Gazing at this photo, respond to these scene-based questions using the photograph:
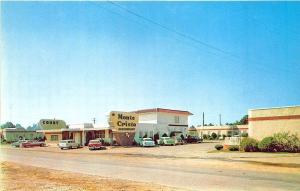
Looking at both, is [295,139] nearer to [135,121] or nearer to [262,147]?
[262,147]

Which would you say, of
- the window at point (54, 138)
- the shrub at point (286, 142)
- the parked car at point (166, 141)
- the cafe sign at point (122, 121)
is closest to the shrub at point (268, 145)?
the shrub at point (286, 142)

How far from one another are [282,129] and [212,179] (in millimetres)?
21630

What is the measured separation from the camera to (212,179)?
16.8 m

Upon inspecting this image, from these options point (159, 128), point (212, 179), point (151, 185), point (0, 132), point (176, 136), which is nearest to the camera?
point (151, 185)

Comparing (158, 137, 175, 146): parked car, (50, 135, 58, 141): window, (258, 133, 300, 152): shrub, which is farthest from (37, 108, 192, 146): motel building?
(258, 133, 300, 152): shrub

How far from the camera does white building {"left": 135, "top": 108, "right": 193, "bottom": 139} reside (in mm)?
60938

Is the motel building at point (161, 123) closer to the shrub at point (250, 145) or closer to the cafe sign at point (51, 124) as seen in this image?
the cafe sign at point (51, 124)

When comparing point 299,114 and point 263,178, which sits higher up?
point 299,114

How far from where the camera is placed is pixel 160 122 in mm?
67000

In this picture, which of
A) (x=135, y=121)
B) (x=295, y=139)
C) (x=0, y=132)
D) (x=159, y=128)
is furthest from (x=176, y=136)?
(x=0, y=132)

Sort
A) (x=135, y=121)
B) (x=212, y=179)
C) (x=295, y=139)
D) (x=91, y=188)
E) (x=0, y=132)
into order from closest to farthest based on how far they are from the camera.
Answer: (x=91, y=188) → (x=212, y=179) → (x=295, y=139) → (x=135, y=121) → (x=0, y=132)

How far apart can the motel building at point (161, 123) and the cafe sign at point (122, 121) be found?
5.84 ft

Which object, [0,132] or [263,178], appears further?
[0,132]

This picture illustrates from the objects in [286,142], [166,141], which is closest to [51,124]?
[166,141]
